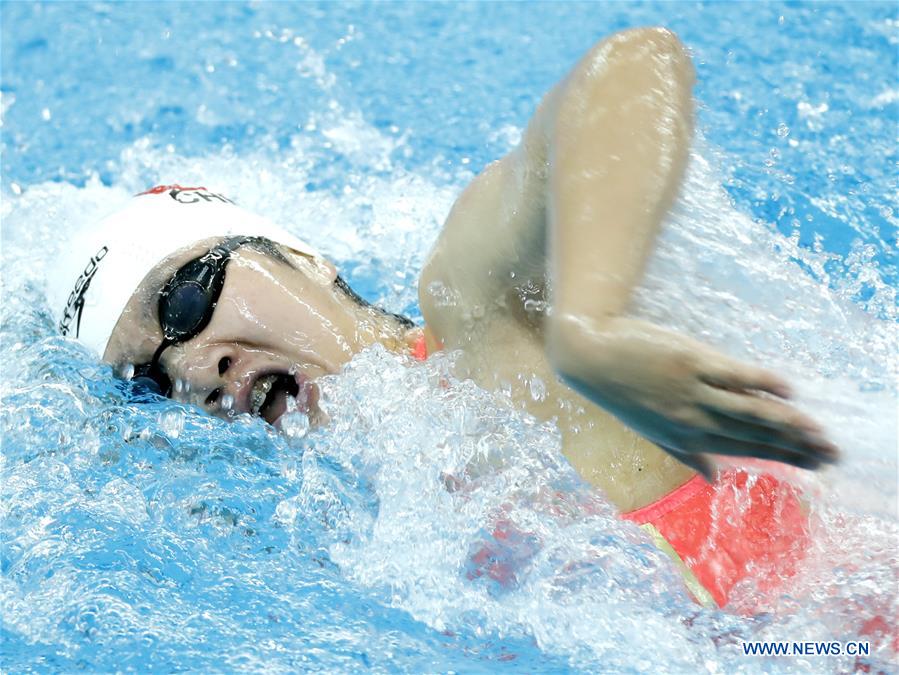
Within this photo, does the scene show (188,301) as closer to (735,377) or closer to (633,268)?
(633,268)

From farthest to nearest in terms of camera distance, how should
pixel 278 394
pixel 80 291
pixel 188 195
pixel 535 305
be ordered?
pixel 188 195
pixel 80 291
pixel 278 394
pixel 535 305

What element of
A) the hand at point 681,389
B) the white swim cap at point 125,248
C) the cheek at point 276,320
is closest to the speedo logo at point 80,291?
the white swim cap at point 125,248

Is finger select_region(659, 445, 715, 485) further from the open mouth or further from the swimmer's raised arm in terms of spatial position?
the open mouth

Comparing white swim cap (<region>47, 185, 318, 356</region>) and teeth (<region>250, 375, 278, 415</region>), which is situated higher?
white swim cap (<region>47, 185, 318, 356</region>)

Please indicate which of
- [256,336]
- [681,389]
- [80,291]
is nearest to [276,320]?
[256,336]

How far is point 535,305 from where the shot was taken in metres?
1.39

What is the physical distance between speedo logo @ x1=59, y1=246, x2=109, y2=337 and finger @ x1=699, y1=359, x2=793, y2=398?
3.80 ft

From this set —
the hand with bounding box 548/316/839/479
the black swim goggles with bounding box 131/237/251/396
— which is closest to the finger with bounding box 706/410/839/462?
the hand with bounding box 548/316/839/479

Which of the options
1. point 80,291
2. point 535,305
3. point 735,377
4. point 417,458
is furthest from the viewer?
point 80,291

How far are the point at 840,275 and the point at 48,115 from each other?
2.20 metres

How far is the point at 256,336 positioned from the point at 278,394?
115mm

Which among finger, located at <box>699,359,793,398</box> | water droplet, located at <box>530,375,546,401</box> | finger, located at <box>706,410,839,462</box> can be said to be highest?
finger, located at <box>699,359,793,398</box>

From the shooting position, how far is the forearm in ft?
3.12

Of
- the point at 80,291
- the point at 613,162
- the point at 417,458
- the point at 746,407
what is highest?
the point at 613,162
